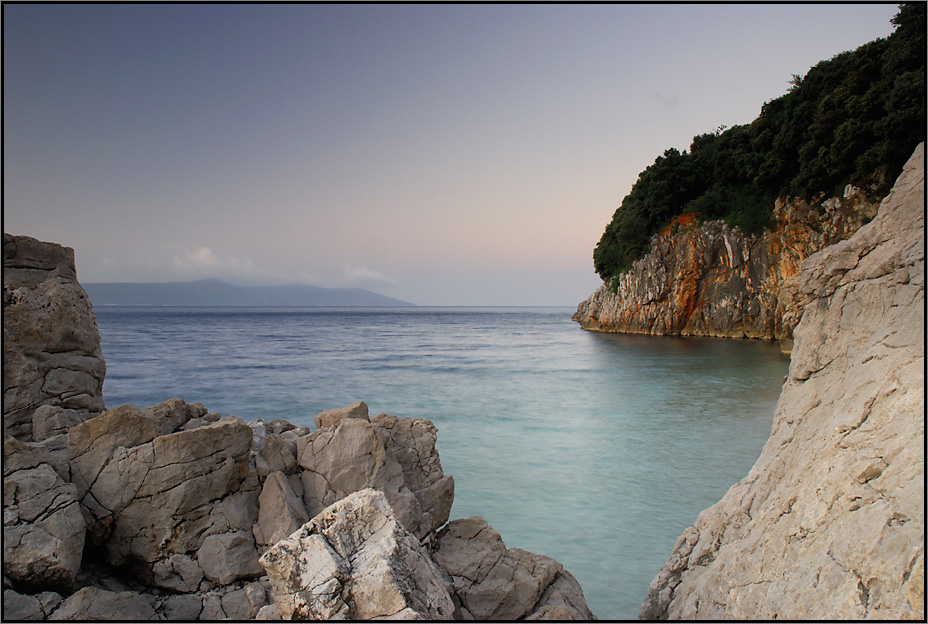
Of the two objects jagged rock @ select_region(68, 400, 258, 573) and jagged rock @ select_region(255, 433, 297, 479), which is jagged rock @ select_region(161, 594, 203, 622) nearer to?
jagged rock @ select_region(68, 400, 258, 573)

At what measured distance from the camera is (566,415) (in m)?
13.9

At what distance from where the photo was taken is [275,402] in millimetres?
14922

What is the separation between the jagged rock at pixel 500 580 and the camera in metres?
3.78

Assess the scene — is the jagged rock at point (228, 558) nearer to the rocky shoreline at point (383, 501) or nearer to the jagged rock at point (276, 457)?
the rocky shoreline at point (383, 501)

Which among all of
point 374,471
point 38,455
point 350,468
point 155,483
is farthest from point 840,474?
point 38,455

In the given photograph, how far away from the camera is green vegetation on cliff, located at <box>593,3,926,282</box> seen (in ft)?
60.4

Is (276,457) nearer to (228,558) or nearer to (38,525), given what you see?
(228,558)

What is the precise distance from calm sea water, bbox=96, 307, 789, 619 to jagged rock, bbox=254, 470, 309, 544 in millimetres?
3318

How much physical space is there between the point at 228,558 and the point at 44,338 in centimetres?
315

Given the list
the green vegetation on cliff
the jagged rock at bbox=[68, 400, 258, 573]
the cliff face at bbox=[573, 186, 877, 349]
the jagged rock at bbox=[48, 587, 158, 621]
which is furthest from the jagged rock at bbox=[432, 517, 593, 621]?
the cliff face at bbox=[573, 186, 877, 349]

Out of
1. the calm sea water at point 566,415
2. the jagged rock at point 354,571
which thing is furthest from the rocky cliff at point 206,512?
the calm sea water at point 566,415

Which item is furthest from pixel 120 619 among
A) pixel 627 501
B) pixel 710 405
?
pixel 710 405

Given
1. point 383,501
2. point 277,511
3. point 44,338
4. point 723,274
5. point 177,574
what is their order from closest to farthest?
point 383,501 → point 177,574 → point 277,511 → point 44,338 → point 723,274

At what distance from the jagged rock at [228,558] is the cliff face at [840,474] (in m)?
3.05
